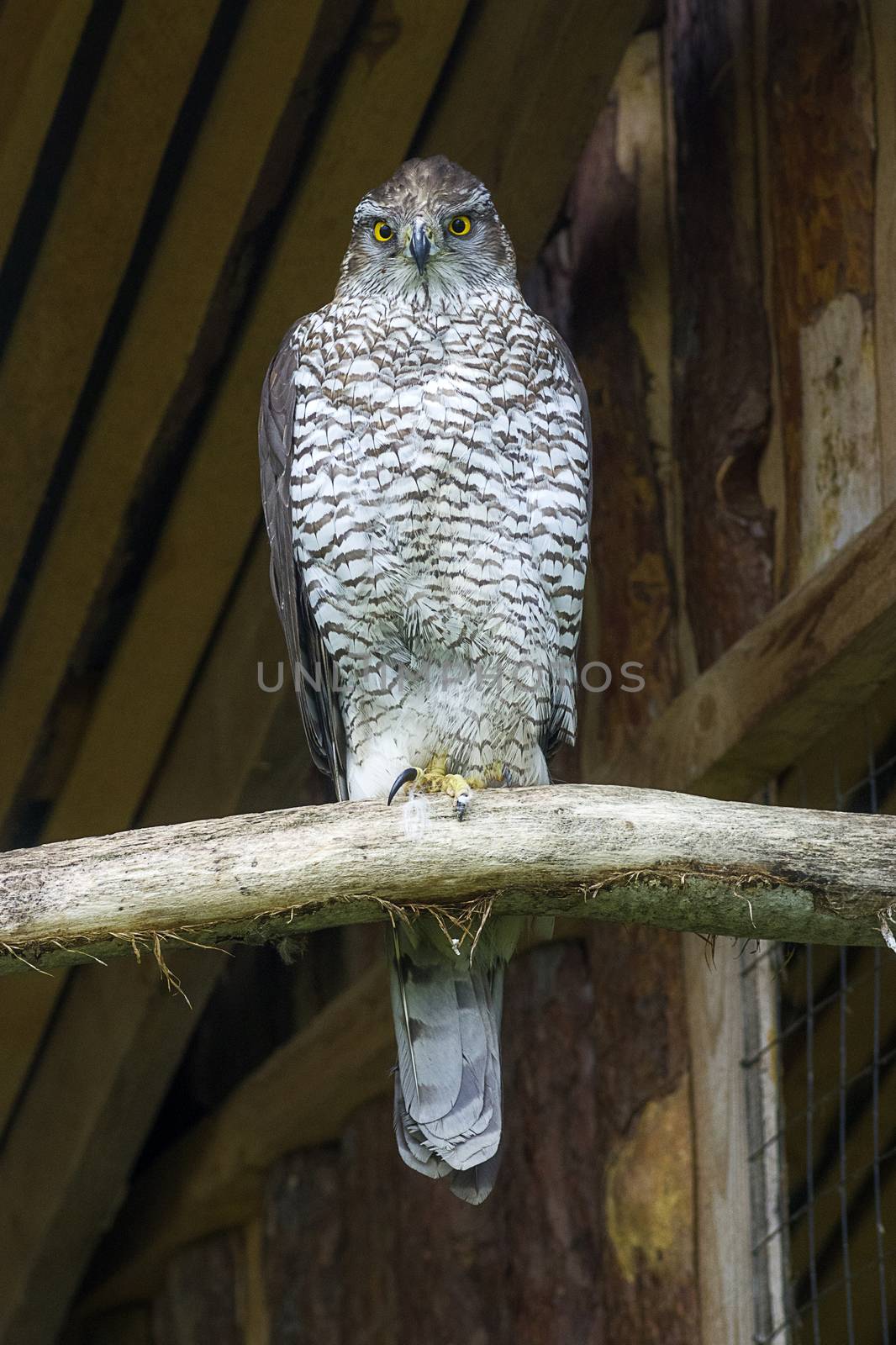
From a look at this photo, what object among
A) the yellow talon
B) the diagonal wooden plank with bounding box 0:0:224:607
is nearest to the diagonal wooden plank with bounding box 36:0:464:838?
the diagonal wooden plank with bounding box 0:0:224:607

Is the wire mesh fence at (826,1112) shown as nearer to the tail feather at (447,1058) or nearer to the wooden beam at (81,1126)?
the tail feather at (447,1058)

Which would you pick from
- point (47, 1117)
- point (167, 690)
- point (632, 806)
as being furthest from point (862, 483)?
point (47, 1117)

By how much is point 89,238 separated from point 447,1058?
2168mm

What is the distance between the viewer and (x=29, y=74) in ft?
11.8

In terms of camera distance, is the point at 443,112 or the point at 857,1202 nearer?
the point at 443,112

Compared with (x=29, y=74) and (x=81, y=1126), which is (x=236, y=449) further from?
(x=81, y=1126)

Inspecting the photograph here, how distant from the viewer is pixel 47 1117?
16.3 feet

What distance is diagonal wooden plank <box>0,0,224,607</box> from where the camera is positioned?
3684mm

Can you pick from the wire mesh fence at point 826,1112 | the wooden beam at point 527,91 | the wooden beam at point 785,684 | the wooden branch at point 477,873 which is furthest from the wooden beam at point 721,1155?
the wooden beam at point 527,91

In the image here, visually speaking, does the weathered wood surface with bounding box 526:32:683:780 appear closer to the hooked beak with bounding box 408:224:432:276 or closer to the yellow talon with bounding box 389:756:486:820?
the yellow talon with bounding box 389:756:486:820

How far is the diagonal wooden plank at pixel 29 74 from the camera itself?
139 inches

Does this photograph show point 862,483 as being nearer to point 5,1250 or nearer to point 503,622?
point 503,622

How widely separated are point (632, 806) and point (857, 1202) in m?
2.35

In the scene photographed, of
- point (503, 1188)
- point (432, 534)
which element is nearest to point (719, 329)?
point (432, 534)
